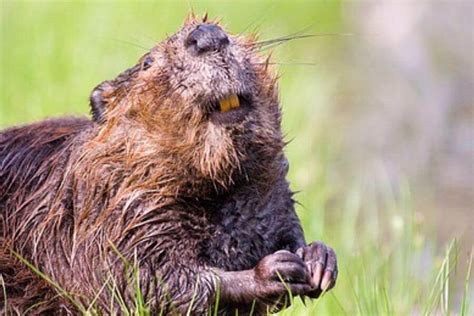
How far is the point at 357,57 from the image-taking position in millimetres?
11086

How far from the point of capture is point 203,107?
3.60 metres

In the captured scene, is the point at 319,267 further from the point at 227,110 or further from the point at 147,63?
the point at 147,63

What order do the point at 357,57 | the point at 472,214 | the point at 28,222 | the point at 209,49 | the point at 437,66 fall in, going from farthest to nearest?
the point at 357,57
the point at 437,66
the point at 472,214
the point at 28,222
the point at 209,49

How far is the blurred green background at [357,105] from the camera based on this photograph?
15.9 feet

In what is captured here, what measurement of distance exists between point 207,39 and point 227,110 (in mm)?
187

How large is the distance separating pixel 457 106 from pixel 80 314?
5971mm

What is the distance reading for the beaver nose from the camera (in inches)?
142

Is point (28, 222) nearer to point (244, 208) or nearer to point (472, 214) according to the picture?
point (244, 208)

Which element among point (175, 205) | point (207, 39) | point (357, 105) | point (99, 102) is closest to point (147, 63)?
point (99, 102)

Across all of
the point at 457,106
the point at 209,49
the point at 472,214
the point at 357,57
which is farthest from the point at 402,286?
the point at 357,57

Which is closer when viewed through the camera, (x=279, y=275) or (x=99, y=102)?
(x=279, y=275)

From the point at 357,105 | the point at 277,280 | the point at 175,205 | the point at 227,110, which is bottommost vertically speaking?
the point at 277,280

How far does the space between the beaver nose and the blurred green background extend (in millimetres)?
353

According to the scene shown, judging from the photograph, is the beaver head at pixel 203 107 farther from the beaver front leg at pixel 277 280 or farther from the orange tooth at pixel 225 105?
the beaver front leg at pixel 277 280
